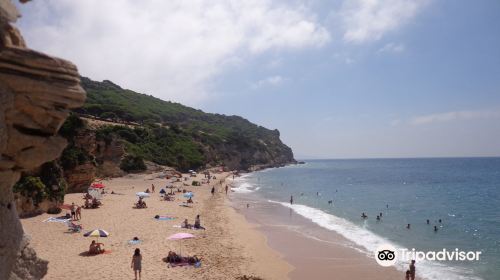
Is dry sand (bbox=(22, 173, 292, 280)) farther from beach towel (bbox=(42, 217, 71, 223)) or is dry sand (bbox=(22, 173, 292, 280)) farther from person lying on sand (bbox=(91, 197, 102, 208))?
person lying on sand (bbox=(91, 197, 102, 208))

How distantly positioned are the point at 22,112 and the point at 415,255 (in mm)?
20272

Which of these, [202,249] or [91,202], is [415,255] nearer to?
[202,249]

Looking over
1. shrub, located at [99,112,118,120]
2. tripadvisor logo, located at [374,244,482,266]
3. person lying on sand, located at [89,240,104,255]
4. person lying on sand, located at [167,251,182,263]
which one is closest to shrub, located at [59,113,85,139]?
person lying on sand, located at [89,240,104,255]

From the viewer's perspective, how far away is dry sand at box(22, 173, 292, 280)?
15695 millimetres

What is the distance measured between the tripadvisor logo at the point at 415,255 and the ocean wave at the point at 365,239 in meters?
0.48

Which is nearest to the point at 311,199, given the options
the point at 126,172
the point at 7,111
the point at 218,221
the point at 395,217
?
the point at 395,217

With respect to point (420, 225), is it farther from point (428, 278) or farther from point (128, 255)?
point (128, 255)

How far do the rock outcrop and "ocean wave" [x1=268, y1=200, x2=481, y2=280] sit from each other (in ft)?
52.0

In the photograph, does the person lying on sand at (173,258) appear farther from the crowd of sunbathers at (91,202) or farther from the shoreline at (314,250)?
the crowd of sunbathers at (91,202)

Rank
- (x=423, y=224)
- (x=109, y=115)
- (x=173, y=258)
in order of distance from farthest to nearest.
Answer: (x=109, y=115) → (x=423, y=224) → (x=173, y=258)

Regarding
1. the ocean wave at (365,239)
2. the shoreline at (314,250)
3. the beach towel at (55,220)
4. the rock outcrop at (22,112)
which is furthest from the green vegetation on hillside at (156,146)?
the rock outcrop at (22,112)

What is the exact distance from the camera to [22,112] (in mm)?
7281

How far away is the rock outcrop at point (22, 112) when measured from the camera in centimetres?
682

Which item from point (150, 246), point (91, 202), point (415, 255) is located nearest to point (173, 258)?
point (150, 246)
